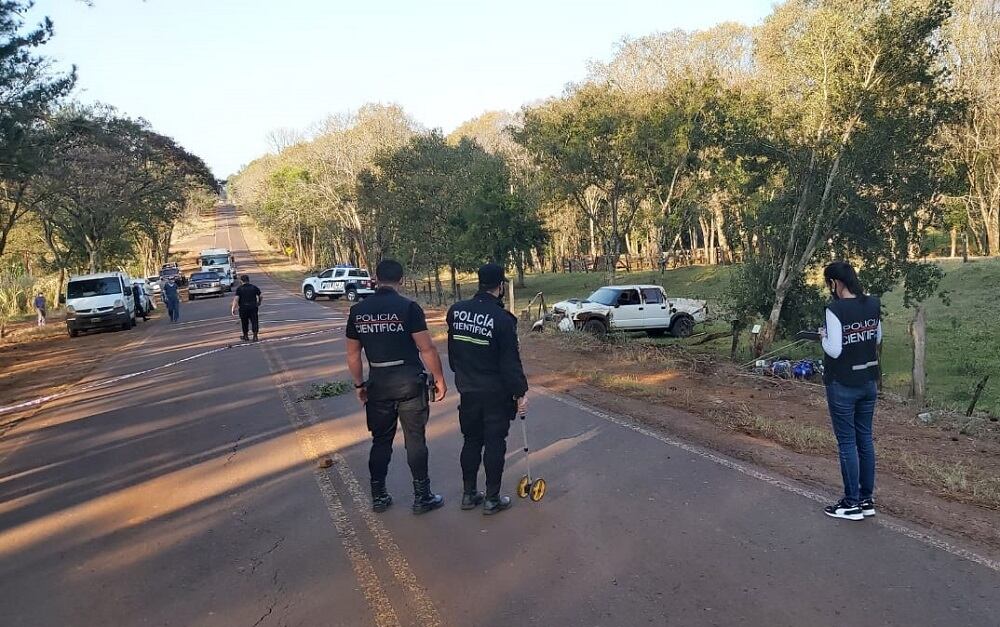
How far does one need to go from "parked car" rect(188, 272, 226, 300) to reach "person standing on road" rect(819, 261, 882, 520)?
41.8 meters

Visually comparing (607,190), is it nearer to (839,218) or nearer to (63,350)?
(839,218)

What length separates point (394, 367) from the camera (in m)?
5.38

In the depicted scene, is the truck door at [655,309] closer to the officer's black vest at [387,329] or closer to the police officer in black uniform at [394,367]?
the police officer in black uniform at [394,367]

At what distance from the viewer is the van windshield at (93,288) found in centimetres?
2505

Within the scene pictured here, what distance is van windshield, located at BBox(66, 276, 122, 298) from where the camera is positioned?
82.2 feet

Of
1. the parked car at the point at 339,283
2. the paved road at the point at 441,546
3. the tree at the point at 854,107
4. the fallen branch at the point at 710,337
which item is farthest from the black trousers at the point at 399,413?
the parked car at the point at 339,283

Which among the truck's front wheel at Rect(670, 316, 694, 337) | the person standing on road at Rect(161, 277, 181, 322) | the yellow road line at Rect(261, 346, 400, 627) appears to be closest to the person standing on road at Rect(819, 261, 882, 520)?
the yellow road line at Rect(261, 346, 400, 627)

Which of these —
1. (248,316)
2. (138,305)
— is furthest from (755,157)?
(138,305)

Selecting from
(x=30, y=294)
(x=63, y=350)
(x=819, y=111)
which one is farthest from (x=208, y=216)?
(x=819, y=111)

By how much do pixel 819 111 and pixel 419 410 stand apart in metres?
13.6

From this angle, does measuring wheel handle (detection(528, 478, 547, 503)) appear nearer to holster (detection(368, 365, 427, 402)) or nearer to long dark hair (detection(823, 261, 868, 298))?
holster (detection(368, 365, 427, 402))

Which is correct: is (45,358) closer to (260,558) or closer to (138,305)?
(138,305)

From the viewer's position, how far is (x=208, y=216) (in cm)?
14650

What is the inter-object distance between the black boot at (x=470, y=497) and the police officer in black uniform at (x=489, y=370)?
162 mm
